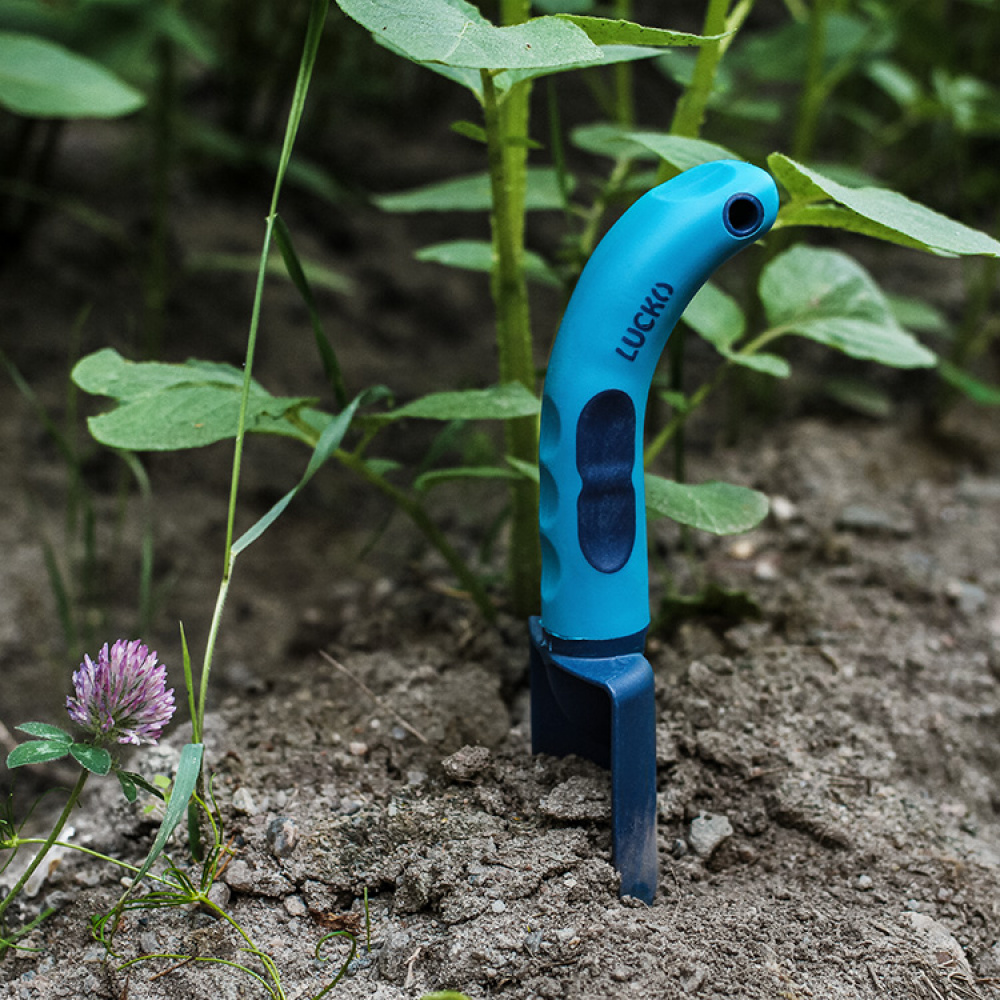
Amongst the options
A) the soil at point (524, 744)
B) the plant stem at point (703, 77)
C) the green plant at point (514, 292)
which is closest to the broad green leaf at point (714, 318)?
the green plant at point (514, 292)

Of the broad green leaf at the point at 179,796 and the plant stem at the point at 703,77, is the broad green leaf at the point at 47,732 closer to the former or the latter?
the broad green leaf at the point at 179,796

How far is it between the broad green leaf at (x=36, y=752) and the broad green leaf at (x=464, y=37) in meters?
0.45

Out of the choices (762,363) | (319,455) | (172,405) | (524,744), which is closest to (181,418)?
(172,405)

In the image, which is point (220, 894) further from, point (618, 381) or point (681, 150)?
point (681, 150)

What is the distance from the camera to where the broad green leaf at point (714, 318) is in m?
0.89

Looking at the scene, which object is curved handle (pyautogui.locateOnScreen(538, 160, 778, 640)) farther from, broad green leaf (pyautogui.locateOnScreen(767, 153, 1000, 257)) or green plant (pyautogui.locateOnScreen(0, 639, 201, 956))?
green plant (pyautogui.locateOnScreen(0, 639, 201, 956))

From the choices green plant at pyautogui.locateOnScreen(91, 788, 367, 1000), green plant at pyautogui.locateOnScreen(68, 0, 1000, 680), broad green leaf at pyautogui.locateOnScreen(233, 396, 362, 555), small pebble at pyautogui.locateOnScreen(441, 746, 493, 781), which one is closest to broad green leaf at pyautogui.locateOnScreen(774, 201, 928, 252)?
green plant at pyautogui.locateOnScreen(68, 0, 1000, 680)

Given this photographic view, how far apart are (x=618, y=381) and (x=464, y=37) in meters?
0.21

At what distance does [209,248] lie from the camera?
1695 millimetres

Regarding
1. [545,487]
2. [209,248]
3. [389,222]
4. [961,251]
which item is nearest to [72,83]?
[209,248]

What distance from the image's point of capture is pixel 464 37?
0.55 meters

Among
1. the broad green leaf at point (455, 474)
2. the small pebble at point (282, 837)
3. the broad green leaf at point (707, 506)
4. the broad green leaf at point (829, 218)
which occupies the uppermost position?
the broad green leaf at point (829, 218)

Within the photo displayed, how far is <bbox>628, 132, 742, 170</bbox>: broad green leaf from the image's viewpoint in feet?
2.26

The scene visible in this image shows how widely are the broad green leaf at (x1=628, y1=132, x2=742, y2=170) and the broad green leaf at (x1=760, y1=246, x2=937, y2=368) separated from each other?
0.22m
